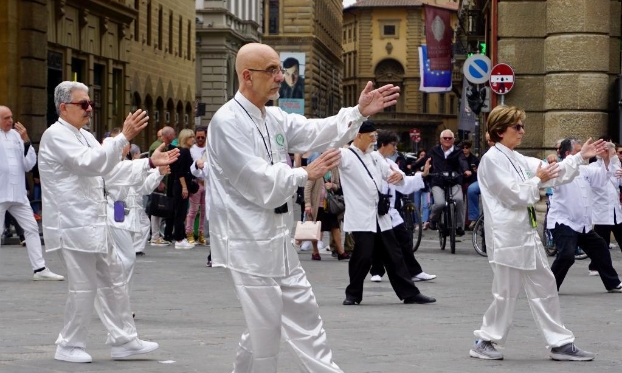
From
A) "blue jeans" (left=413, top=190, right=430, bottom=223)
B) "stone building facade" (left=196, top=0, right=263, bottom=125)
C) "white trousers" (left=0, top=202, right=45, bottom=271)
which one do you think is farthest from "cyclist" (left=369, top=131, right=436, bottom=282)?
"stone building facade" (left=196, top=0, right=263, bottom=125)

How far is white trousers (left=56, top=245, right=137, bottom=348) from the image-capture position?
9.22m

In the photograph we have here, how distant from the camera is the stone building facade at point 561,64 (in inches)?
877

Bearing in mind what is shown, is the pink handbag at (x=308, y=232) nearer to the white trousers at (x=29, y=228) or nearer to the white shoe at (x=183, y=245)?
the white trousers at (x=29, y=228)

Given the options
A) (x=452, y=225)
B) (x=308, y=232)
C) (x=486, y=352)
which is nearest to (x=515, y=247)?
(x=486, y=352)

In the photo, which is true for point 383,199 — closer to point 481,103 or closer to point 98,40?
point 481,103

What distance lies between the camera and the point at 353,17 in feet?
482

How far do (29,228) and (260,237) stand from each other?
29.8 feet

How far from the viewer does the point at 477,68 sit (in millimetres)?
25812

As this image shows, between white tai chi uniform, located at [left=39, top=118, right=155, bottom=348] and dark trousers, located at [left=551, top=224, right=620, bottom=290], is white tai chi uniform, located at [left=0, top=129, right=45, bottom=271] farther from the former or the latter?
white tai chi uniform, located at [left=39, top=118, right=155, bottom=348]

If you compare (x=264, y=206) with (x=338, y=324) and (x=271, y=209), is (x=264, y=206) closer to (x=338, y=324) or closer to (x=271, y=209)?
(x=271, y=209)

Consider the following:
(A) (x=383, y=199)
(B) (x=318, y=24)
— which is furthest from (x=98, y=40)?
(B) (x=318, y=24)

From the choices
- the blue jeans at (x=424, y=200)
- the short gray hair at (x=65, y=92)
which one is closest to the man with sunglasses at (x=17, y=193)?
the short gray hair at (x=65, y=92)

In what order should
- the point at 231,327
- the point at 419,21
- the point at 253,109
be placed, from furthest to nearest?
the point at 419,21
the point at 231,327
the point at 253,109

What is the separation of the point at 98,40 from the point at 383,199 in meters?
25.4
